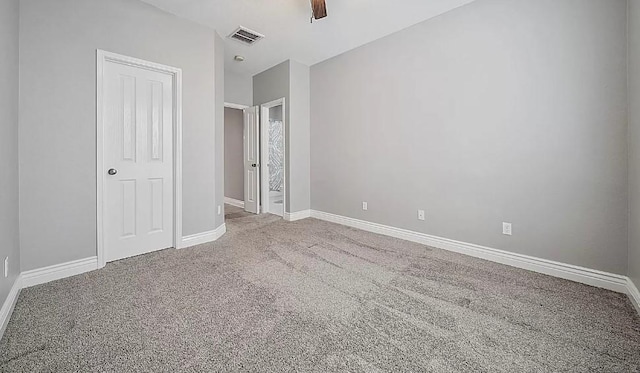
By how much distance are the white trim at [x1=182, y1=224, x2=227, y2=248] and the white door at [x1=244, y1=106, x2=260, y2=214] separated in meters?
1.63

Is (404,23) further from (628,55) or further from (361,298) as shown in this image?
(361,298)

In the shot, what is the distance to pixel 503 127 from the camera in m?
2.61

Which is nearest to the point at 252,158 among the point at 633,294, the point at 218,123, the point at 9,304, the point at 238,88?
the point at 238,88

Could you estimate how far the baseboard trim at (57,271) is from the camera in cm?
214

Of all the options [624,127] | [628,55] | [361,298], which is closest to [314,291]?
[361,298]

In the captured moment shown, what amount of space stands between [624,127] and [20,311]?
4454mm

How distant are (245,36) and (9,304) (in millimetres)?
3436

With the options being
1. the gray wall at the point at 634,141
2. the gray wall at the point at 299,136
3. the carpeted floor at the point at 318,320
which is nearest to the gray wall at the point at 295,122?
the gray wall at the point at 299,136

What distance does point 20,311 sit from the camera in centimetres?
176

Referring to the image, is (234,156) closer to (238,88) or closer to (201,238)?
(238,88)

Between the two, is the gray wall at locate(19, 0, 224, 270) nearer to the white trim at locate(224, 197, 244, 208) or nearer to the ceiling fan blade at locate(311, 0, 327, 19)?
the ceiling fan blade at locate(311, 0, 327, 19)

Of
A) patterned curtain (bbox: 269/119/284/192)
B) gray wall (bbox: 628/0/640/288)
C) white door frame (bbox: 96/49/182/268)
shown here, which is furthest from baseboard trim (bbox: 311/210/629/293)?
patterned curtain (bbox: 269/119/284/192)

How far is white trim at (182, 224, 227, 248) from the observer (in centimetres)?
313

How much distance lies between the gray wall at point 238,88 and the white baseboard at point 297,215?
2320mm
